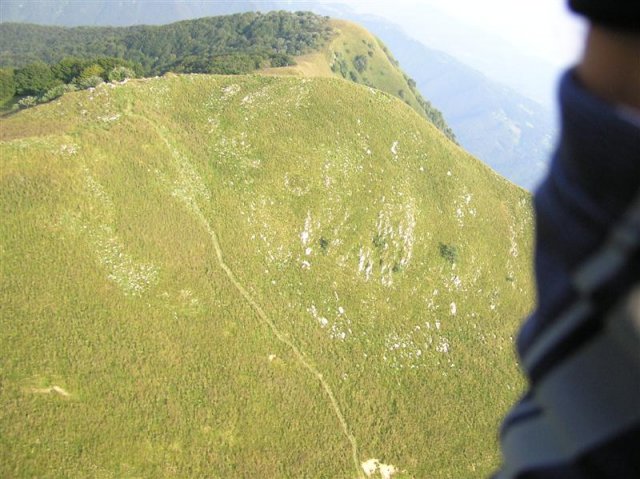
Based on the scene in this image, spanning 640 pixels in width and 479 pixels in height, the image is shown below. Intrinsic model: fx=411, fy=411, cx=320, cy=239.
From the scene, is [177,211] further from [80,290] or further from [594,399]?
[594,399]

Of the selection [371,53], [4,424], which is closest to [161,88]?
[4,424]

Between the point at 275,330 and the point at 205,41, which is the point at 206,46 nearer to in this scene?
the point at 205,41

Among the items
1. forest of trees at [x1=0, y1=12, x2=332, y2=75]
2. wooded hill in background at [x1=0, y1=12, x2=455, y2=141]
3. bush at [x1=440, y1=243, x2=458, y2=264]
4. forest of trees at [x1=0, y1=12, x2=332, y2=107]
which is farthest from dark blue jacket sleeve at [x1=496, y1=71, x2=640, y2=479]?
forest of trees at [x1=0, y1=12, x2=332, y2=75]

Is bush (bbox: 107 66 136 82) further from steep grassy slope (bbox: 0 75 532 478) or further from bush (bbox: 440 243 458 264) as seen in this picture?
bush (bbox: 440 243 458 264)

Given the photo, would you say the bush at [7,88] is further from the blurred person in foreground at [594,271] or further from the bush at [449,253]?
the blurred person in foreground at [594,271]

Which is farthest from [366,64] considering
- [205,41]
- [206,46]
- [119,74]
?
[119,74]

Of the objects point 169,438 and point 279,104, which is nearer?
point 169,438
